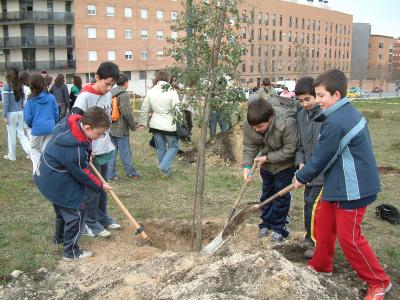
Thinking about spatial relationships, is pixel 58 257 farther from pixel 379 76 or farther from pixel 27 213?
pixel 379 76

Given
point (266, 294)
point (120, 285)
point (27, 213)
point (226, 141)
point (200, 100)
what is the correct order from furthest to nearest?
1. point (226, 141)
2. point (27, 213)
3. point (200, 100)
4. point (120, 285)
5. point (266, 294)

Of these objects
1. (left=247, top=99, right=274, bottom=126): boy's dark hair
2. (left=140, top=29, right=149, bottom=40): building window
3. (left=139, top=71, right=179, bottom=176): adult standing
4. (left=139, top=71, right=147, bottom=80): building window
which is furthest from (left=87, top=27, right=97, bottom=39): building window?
(left=247, top=99, right=274, bottom=126): boy's dark hair

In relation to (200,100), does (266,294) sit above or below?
below

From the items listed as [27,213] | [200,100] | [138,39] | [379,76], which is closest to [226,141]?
[27,213]

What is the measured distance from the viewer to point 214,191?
23.3ft

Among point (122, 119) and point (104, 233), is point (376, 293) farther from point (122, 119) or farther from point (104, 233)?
point (122, 119)

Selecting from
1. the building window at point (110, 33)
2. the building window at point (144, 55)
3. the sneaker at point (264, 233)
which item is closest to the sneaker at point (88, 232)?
the sneaker at point (264, 233)

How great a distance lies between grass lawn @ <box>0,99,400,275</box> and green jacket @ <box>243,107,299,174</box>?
123 centimetres

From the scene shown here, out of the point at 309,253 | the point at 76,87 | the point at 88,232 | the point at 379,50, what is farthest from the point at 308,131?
the point at 379,50

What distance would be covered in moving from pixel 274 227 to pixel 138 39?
49.6 m

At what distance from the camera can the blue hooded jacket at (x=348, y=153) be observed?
340cm

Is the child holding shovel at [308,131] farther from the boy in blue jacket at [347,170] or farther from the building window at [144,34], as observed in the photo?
the building window at [144,34]

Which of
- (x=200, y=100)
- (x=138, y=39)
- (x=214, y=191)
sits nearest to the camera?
(x=200, y=100)

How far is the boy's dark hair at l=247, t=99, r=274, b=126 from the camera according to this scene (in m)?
4.21
